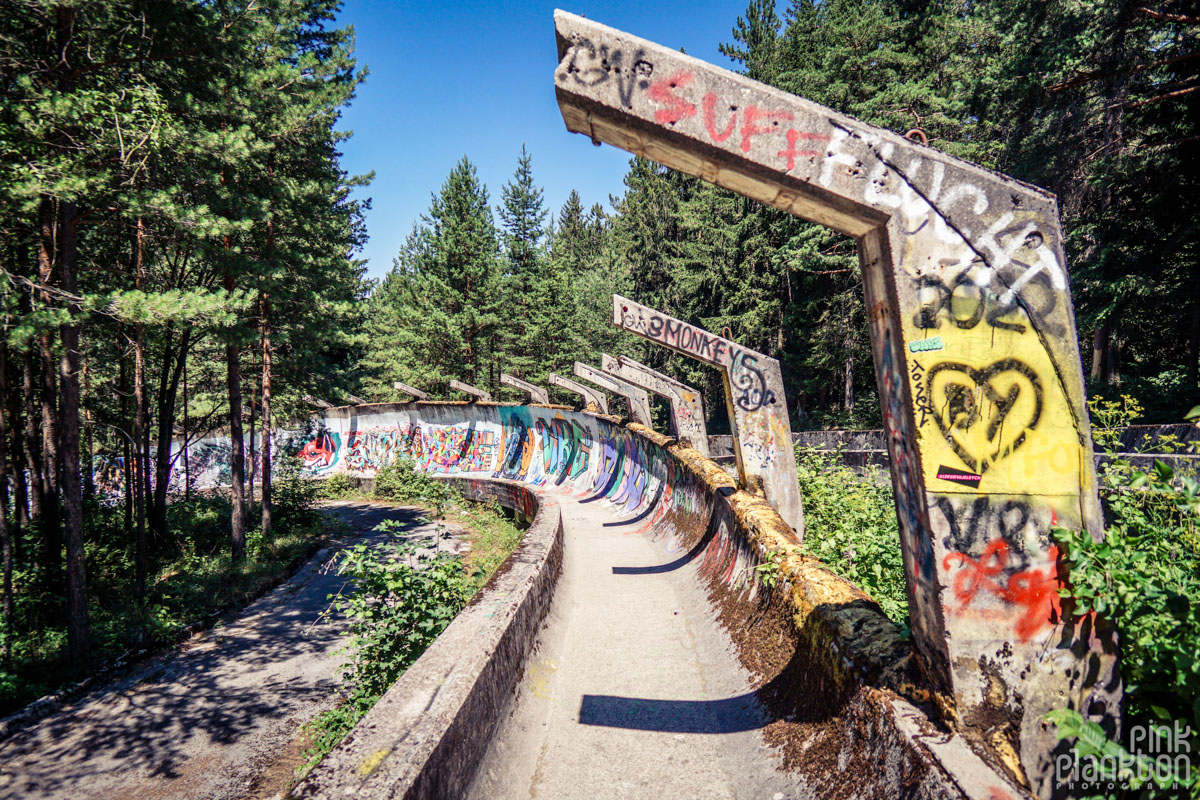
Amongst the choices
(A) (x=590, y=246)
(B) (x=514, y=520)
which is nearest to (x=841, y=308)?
(B) (x=514, y=520)

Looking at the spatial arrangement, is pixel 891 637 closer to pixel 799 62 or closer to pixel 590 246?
pixel 799 62

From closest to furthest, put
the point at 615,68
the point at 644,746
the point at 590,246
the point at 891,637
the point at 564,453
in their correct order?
the point at 615,68, the point at 891,637, the point at 644,746, the point at 564,453, the point at 590,246

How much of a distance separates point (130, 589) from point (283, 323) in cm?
744

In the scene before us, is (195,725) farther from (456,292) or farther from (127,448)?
(456,292)

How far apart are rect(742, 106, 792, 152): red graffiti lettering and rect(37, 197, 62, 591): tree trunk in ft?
33.4

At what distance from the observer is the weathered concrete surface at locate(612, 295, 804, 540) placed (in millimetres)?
8375

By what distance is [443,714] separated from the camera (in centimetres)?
287

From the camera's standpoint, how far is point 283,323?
51.9 ft

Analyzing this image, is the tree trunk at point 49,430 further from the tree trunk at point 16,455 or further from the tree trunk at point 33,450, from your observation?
the tree trunk at point 16,455

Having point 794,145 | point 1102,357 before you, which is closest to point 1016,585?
point 794,145

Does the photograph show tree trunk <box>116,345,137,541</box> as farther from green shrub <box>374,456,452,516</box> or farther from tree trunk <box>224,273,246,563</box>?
green shrub <box>374,456,452,516</box>

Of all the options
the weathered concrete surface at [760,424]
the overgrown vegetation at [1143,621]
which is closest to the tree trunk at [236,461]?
the weathered concrete surface at [760,424]

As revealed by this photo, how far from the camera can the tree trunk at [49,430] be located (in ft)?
30.2

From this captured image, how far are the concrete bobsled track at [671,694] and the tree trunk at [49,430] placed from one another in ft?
29.3
